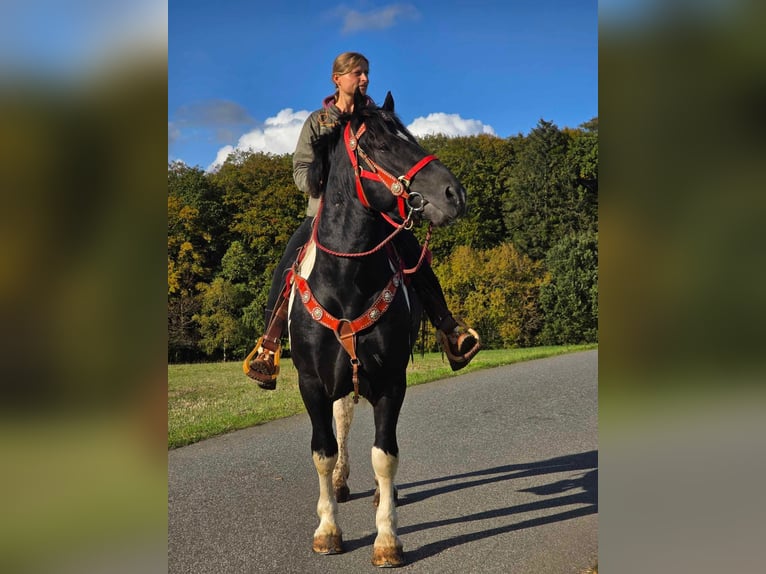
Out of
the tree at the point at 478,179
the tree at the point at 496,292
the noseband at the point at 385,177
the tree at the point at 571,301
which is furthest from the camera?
the tree at the point at 478,179

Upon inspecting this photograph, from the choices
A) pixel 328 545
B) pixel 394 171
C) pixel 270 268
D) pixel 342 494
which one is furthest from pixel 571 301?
pixel 394 171

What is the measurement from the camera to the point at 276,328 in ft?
19.0

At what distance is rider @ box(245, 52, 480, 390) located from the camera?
507cm

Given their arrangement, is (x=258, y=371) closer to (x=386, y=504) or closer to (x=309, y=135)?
(x=386, y=504)

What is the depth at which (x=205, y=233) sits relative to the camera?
875 inches

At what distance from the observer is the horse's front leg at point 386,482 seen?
4949mm

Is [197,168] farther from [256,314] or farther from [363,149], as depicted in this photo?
[363,149]

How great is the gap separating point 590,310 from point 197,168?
52.3ft

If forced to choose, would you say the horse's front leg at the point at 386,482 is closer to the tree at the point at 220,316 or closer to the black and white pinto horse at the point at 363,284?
the black and white pinto horse at the point at 363,284

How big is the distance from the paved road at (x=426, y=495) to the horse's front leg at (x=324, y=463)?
0.39 feet

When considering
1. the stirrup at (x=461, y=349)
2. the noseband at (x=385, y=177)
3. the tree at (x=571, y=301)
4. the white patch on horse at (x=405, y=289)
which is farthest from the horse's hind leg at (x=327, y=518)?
the tree at (x=571, y=301)

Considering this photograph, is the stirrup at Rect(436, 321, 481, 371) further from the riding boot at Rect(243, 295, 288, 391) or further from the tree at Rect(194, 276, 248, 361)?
the tree at Rect(194, 276, 248, 361)

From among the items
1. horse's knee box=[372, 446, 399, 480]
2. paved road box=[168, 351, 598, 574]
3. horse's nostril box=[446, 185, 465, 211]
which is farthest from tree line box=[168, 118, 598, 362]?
horse's nostril box=[446, 185, 465, 211]

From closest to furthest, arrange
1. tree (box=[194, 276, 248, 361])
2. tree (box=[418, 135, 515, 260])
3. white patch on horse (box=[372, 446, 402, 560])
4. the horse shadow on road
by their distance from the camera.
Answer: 1. white patch on horse (box=[372, 446, 402, 560])
2. the horse shadow on road
3. tree (box=[194, 276, 248, 361])
4. tree (box=[418, 135, 515, 260])
